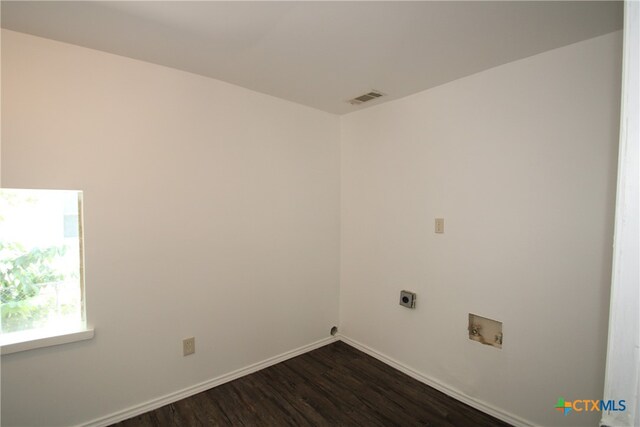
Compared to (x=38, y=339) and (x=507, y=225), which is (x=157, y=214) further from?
(x=507, y=225)

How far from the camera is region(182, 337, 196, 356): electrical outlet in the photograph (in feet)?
7.20

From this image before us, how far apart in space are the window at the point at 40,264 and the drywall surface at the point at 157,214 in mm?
147

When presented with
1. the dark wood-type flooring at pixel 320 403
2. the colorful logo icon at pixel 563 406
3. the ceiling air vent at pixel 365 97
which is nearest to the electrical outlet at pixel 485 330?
the colorful logo icon at pixel 563 406

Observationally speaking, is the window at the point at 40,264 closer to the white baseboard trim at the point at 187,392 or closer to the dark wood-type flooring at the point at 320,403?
the white baseboard trim at the point at 187,392

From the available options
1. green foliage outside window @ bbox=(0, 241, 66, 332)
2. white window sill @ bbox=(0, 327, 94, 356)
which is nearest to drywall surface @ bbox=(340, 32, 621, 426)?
white window sill @ bbox=(0, 327, 94, 356)

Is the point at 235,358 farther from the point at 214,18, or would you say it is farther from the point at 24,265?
the point at 214,18

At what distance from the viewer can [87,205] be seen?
1.83 m

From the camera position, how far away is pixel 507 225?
1.99 metres

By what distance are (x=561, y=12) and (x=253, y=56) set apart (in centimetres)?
165

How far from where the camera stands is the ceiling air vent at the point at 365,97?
8.14 ft

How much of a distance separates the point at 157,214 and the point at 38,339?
3.04ft

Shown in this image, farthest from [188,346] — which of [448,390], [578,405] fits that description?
[578,405]

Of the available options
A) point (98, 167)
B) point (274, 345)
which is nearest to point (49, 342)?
point (98, 167)

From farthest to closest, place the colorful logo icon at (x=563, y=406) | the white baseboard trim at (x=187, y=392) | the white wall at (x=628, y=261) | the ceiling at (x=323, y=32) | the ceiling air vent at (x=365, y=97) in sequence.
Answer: the ceiling air vent at (x=365, y=97)
the white baseboard trim at (x=187, y=392)
the colorful logo icon at (x=563, y=406)
the ceiling at (x=323, y=32)
the white wall at (x=628, y=261)
